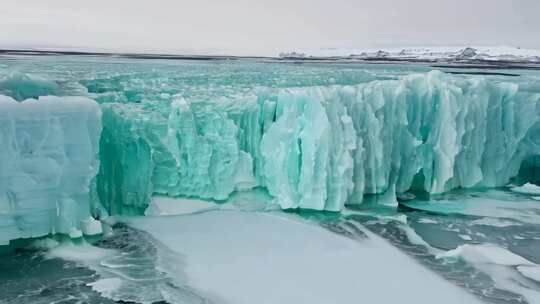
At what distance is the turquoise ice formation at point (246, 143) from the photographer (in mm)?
6879

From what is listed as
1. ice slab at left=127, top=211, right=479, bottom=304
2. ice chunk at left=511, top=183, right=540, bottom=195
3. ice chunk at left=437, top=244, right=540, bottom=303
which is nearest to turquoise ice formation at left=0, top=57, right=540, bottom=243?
ice chunk at left=511, top=183, right=540, bottom=195

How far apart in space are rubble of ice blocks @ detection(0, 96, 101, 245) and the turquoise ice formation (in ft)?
0.04

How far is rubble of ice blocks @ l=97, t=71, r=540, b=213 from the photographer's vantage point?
822 cm

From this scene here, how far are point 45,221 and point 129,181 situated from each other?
1.53 metres

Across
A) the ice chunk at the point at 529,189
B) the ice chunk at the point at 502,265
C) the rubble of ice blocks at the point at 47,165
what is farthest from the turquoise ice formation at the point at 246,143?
the ice chunk at the point at 502,265

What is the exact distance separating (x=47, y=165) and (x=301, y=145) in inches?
151

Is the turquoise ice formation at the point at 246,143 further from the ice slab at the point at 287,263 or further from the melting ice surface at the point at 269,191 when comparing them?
the ice slab at the point at 287,263

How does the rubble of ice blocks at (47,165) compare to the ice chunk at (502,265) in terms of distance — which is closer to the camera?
the ice chunk at (502,265)

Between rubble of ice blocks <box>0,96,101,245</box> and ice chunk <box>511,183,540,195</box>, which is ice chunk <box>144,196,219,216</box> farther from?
ice chunk <box>511,183,540,195</box>

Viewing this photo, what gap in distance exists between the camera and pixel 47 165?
22.4ft

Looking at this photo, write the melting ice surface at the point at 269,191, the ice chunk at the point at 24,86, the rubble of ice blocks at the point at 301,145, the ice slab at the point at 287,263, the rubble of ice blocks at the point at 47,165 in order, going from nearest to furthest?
the ice slab at the point at 287,263 → the melting ice surface at the point at 269,191 → the rubble of ice blocks at the point at 47,165 → the ice chunk at the point at 24,86 → the rubble of ice blocks at the point at 301,145

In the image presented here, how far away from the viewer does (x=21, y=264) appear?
20.3ft

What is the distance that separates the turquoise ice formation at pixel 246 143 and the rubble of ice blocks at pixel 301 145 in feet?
0.06

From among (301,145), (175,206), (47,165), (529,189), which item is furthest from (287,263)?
(529,189)
